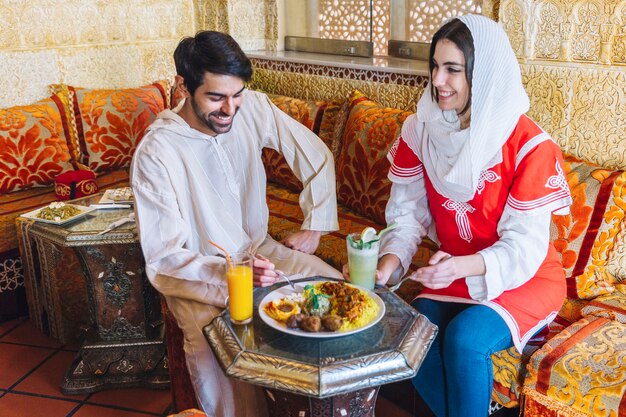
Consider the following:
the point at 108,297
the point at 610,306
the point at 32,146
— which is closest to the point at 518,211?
the point at 610,306

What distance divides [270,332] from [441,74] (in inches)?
37.2

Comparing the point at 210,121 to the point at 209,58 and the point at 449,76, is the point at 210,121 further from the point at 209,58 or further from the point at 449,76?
the point at 449,76

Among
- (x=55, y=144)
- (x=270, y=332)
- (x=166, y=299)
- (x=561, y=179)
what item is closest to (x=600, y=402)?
(x=561, y=179)

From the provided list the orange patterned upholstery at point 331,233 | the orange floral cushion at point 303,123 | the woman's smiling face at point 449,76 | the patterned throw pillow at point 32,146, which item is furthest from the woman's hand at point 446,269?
the patterned throw pillow at point 32,146

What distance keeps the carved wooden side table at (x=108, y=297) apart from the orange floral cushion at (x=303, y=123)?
3.10 ft

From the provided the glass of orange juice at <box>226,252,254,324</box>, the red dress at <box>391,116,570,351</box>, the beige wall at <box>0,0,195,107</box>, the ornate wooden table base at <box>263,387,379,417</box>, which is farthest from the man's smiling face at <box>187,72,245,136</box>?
the beige wall at <box>0,0,195,107</box>

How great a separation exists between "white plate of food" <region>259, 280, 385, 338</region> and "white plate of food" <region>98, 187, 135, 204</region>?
1338 millimetres

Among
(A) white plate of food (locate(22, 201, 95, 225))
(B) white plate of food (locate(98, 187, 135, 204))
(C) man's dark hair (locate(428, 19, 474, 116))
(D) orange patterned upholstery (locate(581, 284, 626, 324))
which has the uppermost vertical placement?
(C) man's dark hair (locate(428, 19, 474, 116))

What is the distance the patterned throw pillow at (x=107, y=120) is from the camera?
12.4 ft

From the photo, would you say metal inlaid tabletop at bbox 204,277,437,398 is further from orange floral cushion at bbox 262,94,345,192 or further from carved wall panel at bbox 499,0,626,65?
orange floral cushion at bbox 262,94,345,192

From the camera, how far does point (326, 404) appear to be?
1680 millimetres

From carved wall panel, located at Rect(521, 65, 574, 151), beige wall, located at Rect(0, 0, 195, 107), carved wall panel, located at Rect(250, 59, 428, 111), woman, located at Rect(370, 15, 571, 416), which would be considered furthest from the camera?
beige wall, located at Rect(0, 0, 195, 107)

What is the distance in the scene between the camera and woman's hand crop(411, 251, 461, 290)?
1.85 meters

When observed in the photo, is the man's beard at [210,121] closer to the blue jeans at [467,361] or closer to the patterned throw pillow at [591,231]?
the blue jeans at [467,361]
